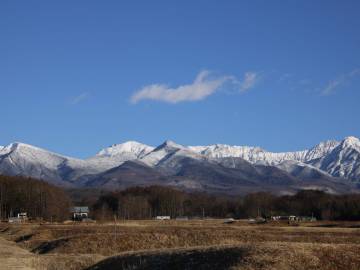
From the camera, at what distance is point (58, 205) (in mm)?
193750

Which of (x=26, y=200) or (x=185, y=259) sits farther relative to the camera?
(x=26, y=200)

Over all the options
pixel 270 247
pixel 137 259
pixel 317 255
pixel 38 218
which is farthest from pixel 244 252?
pixel 38 218

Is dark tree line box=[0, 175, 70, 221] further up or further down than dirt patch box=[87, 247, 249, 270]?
further up

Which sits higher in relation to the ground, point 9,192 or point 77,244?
point 9,192

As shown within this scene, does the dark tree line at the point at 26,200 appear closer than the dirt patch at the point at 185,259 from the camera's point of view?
No

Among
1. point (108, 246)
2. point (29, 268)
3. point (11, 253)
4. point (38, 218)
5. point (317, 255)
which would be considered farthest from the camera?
point (38, 218)

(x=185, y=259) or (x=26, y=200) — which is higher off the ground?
(x=26, y=200)

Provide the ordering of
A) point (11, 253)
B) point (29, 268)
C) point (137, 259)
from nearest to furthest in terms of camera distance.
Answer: point (137, 259)
point (29, 268)
point (11, 253)

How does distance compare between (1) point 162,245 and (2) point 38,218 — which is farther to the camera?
(2) point 38,218

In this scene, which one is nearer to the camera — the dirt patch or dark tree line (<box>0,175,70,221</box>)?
the dirt patch

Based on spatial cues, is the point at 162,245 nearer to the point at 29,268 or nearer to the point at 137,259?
the point at 29,268

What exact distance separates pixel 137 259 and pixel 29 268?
11.4m

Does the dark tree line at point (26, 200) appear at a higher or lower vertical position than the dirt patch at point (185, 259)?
higher

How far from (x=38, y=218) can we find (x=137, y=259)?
153 meters
